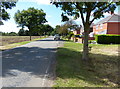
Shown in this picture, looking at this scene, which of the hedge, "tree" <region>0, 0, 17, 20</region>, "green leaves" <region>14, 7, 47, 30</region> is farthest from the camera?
"green leaves" <region>14, 7, 47, 30</region>

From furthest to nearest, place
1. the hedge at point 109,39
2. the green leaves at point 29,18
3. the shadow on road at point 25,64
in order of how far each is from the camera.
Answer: the green leaves at point 29,18 < the hedge at point 109,39 < the shadow on road at point 25,64

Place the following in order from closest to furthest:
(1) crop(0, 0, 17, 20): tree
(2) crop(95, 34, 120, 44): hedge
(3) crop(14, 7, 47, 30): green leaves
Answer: (1) crop(0, 0, 17, 20): tree → (2) crop(95, 34, 120, 44): hedge → (3) crop(14, 7, 47, 30): green leaves

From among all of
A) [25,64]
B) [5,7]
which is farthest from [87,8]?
[5,7]

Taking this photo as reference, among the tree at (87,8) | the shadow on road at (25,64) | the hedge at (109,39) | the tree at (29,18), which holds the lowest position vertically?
the shadow on road at (25,64)

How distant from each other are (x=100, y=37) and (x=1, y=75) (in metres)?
19.8

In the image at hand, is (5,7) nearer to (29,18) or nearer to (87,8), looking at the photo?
(87,8)

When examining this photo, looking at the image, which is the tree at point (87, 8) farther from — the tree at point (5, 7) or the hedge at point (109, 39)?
the hedge at point (109, 39)

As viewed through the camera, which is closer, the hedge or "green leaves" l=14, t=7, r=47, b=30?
the hedge

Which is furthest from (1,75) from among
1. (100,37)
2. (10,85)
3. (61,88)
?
(100,37)

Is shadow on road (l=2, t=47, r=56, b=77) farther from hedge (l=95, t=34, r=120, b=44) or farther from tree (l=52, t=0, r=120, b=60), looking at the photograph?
hedge (l=95, t=34, r=120, b=44)

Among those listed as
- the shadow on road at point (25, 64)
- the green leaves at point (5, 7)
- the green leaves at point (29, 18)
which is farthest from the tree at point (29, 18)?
the shadow on road at point (25, 64)

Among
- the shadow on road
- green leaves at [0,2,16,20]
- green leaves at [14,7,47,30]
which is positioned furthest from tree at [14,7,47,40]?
the shadow on road

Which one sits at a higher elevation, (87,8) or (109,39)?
(87,8)

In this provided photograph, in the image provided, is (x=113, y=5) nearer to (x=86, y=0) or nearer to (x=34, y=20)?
(x=86, y=0)
